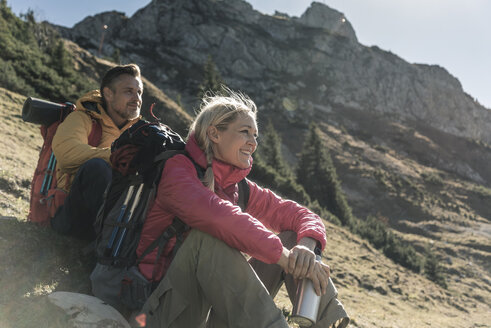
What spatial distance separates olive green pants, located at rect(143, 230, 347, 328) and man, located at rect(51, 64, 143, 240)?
1.28m

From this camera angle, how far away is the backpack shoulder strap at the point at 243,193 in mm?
3195

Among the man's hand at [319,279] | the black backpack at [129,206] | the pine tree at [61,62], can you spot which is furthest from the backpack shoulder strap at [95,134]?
the pine tree at [61,62]

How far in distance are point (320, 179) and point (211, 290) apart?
2941 centimetres

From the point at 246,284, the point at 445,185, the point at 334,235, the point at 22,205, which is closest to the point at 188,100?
the point at 445,185

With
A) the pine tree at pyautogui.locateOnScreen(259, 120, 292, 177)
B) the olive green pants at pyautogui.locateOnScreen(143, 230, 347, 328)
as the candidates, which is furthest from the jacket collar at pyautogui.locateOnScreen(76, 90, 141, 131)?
the pine tree at pyautogui.locateOnScreen(259, 120, 292, 177)

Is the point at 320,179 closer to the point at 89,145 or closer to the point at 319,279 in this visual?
the point at 89,145

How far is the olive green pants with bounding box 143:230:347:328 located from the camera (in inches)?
81.3

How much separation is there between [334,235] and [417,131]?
66922 millimetres

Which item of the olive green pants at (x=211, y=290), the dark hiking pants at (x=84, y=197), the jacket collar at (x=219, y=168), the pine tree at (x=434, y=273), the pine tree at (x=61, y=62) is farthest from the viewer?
the pine tree at (x=61, y=62)

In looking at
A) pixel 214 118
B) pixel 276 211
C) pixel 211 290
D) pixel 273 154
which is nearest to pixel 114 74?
pixel 214 118

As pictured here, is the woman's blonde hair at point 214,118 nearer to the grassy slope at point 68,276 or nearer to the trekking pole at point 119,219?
the trekking pole at point 119,219

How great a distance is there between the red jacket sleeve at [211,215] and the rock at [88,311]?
0.82 m

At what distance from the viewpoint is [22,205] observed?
529 centimetres

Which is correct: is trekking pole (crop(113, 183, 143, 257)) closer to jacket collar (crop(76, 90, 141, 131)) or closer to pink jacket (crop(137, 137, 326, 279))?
pink jacket (crop(137, 137, 326, 279))
